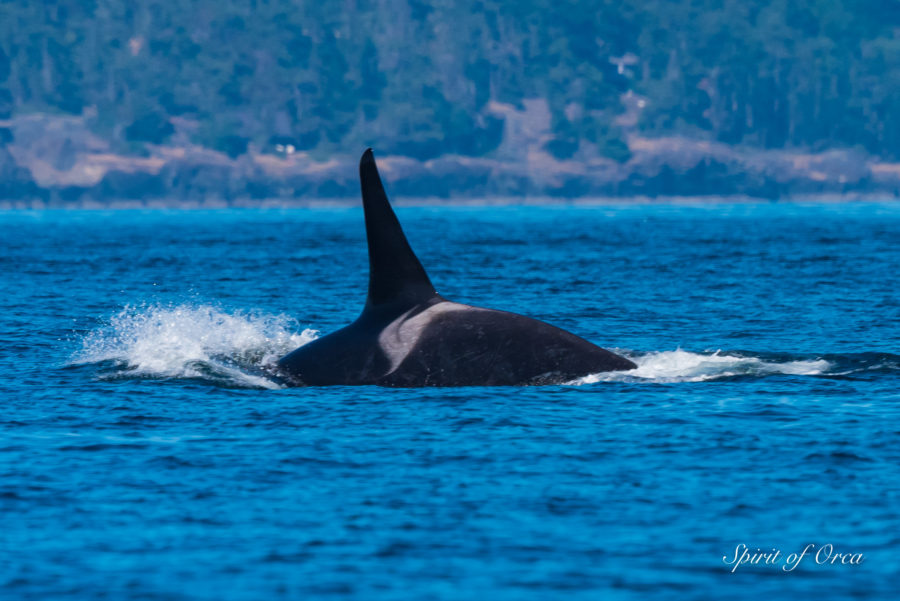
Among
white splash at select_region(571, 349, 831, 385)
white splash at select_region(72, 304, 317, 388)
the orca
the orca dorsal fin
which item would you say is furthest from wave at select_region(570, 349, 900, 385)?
white splash at select_region(72, 304, 317, 388)

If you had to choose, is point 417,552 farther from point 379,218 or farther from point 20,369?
point 20,369

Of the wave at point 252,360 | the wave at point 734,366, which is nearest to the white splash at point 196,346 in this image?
the wave at point 252,360

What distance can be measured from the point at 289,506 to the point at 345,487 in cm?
94

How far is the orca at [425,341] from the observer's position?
2045 centimetres

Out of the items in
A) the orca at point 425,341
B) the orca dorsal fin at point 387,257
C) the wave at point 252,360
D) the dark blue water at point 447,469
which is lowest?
the dark blue water at point 447,469

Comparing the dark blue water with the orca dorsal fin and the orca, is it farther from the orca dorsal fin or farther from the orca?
the orca dorsal fin

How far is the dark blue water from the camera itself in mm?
12234

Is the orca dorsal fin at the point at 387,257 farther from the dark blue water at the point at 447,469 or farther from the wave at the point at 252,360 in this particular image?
the wave at the point at 252,360

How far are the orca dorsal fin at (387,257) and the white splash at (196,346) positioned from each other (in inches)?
98.5

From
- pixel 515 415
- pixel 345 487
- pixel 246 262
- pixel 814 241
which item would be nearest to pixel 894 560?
pixel 345 487

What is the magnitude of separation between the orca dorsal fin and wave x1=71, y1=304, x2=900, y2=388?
2449 mm

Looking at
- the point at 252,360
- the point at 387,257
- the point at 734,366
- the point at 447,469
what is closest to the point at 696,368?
the point at 734,366

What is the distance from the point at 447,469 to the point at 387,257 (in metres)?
5.01

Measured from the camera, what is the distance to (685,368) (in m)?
23.2
